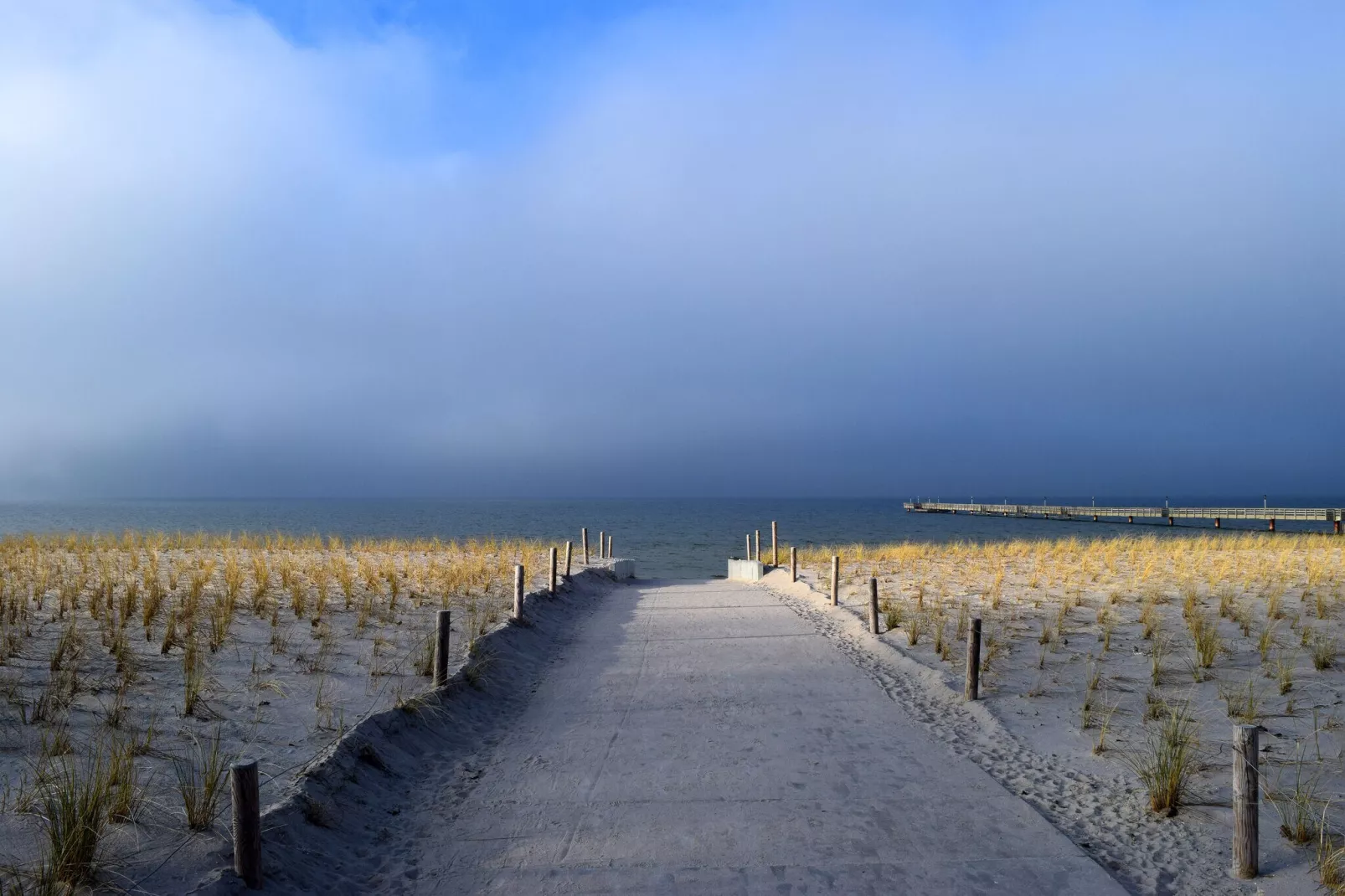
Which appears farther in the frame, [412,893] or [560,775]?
[560,775]

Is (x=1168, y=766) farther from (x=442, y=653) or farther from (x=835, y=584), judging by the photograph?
(x=835, y=584)

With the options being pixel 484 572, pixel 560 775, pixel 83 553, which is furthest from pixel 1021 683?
pixel 83 553

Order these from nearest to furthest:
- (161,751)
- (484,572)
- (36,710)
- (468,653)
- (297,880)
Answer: (297,880) < (161,751) < (36,710) < (468,653) < (484,572)

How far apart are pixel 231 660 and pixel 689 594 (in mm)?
12376

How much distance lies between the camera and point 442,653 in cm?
867

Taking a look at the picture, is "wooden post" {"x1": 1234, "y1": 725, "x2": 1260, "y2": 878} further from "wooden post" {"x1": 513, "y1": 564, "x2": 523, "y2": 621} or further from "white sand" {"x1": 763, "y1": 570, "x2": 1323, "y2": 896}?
"wooden post" {"x1": 513, "y1": 564, "x2": 523, "y2": 621}

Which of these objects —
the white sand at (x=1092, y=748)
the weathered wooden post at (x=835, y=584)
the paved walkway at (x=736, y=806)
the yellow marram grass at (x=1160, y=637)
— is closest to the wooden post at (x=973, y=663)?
the white sand at (x=1092, y=748)

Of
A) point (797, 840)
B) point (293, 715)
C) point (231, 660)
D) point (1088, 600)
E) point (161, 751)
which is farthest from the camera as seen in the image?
point (1088, 600)

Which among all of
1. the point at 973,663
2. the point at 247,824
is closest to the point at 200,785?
the point at 247,824

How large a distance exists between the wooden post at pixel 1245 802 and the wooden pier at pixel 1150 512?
62.9 metres

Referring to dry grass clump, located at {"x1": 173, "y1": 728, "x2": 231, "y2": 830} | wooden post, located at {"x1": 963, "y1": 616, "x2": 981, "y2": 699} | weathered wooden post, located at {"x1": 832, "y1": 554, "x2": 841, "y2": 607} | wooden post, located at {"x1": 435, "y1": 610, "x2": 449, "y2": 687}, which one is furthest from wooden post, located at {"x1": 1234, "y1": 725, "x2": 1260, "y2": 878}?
weathered wooden post, located at {"x1": 832, "y1": 554, "x2": 841, "y2": 607}

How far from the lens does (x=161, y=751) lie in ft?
19.7

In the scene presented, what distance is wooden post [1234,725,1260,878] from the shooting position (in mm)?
4816

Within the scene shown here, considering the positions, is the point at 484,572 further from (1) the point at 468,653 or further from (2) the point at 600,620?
(1) the point at 468,653
